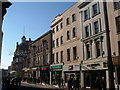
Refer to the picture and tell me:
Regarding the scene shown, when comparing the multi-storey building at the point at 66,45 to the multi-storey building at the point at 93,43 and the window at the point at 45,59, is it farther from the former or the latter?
the window at the point at 45,59

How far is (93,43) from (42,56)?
22937 millimetres

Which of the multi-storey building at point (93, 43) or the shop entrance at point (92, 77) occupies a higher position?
the multi-storey building at point (93, 43)

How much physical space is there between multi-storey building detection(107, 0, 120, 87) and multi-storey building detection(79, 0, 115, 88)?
1013 millimetres

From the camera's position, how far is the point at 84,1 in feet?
98.2

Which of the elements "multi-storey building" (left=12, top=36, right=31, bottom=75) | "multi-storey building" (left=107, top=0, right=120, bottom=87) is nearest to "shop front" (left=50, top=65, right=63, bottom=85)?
"multi-storey building" (left=107, top=0, right=120, bottom=87)

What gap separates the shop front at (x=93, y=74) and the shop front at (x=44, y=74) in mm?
15376

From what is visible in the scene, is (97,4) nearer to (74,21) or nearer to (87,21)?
(87,21)

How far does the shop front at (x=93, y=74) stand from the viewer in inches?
950

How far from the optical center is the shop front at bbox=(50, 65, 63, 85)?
36325mm

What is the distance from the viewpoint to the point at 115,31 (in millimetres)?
23125

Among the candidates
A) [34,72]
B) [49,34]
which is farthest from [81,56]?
[34,72]

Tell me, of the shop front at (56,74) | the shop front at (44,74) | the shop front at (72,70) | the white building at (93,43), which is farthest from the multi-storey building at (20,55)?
the white building at (93,43)

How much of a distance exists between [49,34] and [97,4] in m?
19.1

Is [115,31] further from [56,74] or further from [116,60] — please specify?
[56,74]
